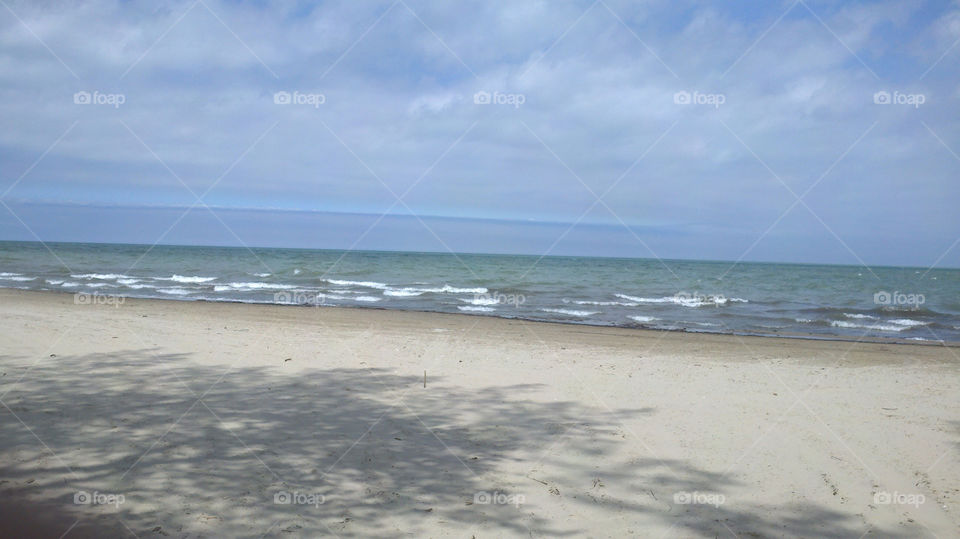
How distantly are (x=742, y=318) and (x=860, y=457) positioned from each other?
42.5ft

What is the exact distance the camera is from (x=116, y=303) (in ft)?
49.3

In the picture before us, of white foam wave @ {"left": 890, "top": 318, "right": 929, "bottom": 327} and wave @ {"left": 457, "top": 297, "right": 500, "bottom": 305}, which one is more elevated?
wave @ {"left": 457, "top": 297, "right": 500, "bottom": 305}

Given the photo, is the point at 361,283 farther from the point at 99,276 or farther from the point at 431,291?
the point at 99,276

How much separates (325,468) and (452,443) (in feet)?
3.44

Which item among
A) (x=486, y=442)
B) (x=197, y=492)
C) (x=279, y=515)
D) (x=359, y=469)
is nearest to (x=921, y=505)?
(x=486, y=442)

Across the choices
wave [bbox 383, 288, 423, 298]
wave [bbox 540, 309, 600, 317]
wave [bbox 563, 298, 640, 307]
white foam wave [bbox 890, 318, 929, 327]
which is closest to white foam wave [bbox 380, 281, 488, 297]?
wave [bbox 383, 288, 423, 298]

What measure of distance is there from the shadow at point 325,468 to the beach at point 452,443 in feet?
0.06

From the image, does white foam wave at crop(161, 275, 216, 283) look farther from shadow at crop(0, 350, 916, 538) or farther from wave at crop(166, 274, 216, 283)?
shadow at crop(0, 350, 916, 538)

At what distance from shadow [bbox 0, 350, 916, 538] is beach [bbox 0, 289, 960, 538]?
0.7 inches

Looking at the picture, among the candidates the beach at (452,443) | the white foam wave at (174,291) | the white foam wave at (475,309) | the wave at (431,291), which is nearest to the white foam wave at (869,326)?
the beach at (452,443)

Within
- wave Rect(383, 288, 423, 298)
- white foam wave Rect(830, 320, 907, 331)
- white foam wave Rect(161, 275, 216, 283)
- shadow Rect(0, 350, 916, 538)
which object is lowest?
shadow Rect(0, 350, 916, 538)

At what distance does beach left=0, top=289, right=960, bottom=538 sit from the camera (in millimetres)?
3705

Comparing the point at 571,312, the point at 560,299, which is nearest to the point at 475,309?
the point at 571,312

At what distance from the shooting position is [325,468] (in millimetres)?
4305
